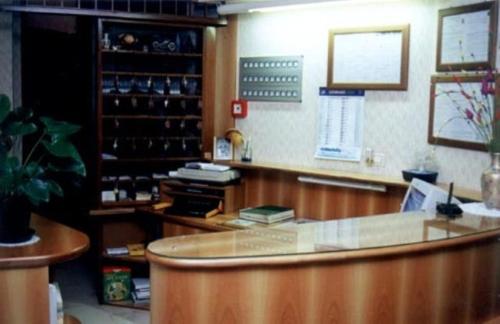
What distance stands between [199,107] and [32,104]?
5.95 feet

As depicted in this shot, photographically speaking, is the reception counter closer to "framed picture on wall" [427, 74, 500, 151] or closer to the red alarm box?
"framed picture on wall" [427, 74, 500, 151]

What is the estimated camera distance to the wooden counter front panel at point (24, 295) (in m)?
3.03

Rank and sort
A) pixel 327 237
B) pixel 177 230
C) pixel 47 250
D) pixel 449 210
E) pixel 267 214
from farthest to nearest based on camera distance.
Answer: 1. pixel 177 230
2. pixel 267 214
3. pixel 47 250
4. pixel 449 210
5. pixel 327 237

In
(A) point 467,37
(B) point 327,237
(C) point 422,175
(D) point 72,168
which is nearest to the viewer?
(B) point 327,237

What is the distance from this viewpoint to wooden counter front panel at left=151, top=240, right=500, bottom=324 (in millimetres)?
2203

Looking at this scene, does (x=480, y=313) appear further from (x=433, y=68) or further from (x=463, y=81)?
(x=433, y=68)

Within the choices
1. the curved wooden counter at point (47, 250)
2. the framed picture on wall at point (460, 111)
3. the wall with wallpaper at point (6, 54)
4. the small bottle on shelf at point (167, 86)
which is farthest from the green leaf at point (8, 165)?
the framed picture on wall at point (460, 111)

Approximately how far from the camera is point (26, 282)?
10.0 feet

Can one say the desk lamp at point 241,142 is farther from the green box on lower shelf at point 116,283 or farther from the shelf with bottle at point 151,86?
the green box on lower shelf at point 116,283

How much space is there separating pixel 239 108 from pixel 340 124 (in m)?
0.96

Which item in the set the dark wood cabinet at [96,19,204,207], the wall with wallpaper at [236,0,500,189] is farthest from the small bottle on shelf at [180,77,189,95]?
the wall with wallpaper at [236,0,500,189]

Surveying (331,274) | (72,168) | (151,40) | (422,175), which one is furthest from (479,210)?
(151,40)

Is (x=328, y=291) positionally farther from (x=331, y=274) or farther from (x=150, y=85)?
(x=150, y=85)

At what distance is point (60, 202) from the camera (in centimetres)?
620
